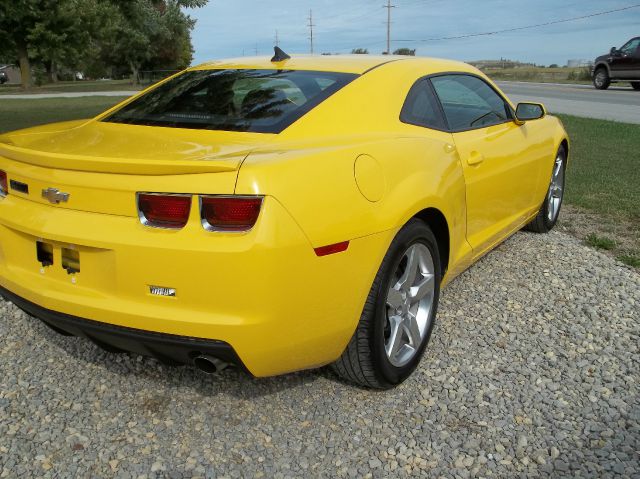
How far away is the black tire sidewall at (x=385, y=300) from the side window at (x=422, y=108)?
23.8 inches

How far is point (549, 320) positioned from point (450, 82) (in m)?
1.54

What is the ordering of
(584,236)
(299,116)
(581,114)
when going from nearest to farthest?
(299,116), (584,236), (581,114)

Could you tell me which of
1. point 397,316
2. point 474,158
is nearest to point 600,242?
point 474,158

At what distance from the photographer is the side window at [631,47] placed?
963 inches

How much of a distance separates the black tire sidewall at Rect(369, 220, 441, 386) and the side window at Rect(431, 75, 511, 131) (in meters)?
0.87

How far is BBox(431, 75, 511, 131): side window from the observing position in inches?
143

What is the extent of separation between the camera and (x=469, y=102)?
402 centimetres

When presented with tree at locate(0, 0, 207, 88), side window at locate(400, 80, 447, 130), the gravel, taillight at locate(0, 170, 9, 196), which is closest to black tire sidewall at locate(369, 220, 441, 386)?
the gravel

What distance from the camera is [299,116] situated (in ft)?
9.19

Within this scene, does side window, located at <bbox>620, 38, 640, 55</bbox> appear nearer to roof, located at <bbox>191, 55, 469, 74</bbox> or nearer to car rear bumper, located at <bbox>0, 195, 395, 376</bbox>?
roof, located at <bbox>191, 55, 469, 74</bbox>

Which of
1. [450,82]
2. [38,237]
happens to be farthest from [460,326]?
[38,237]

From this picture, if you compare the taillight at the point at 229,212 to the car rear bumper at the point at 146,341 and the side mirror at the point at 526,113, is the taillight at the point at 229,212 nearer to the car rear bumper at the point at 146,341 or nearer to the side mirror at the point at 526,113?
the car rear bumper at the point at 146,341

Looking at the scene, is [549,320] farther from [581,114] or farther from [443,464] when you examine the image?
[581,114]

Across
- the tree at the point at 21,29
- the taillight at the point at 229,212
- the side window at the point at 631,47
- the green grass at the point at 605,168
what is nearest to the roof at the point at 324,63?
the taillight at the point at 229,212
